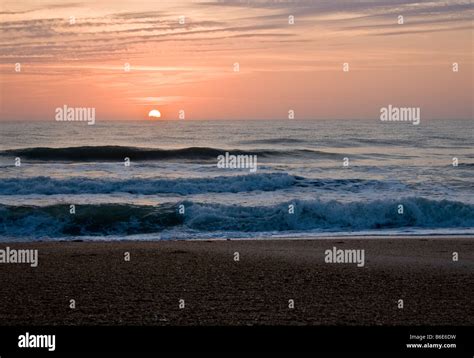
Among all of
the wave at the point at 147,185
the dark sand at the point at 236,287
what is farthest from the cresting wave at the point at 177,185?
the dark sand at the point at 236,287

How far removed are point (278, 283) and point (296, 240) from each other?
5.91 m

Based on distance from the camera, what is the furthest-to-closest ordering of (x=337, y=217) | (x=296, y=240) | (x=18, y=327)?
(x=337, y=217) → (x=296, y=240) → (x=18, y=327)

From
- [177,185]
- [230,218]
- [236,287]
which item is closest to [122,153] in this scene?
[177,185]

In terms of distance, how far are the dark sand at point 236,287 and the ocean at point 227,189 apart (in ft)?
14.7

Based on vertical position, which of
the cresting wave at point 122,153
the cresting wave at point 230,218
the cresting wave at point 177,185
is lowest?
the cresting wave at point 230,218

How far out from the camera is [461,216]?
1925 cm

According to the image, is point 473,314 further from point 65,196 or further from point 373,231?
point 65,196

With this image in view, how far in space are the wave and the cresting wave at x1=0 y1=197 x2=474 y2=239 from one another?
4519 millimetres

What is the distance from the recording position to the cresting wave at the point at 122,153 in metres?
37.0

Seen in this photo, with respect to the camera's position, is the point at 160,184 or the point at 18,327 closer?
the point at 18,327

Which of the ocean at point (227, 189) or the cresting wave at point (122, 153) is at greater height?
the cresting wave at point (122, 153)

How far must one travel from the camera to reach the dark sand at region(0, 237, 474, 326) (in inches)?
279

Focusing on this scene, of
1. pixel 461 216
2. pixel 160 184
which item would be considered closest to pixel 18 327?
pixel 461 216

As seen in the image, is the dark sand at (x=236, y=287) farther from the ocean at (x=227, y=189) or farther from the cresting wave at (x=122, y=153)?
the cresting wave at (x=122, y=153)
